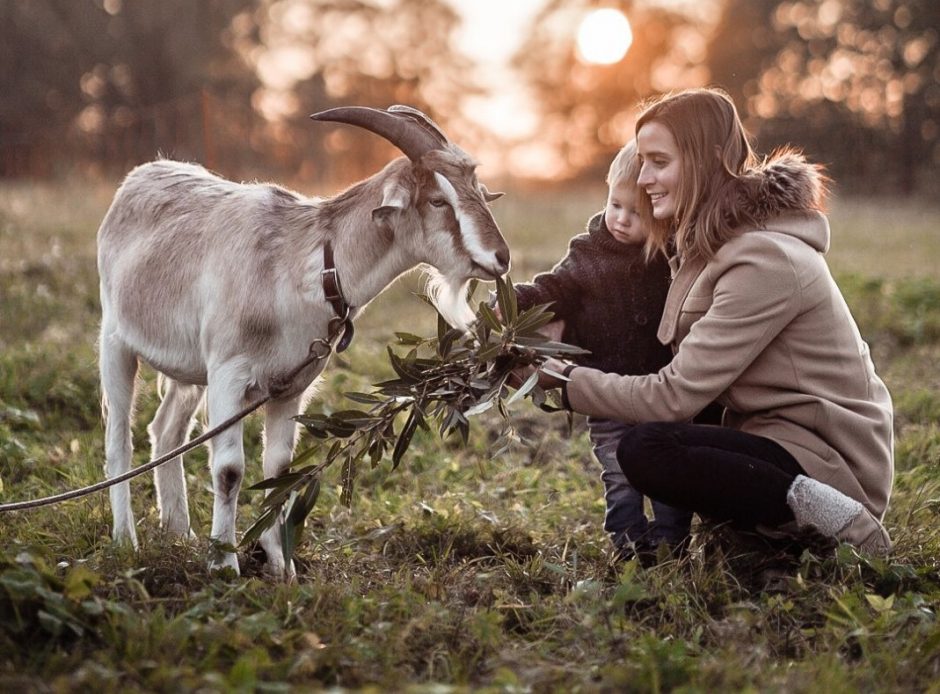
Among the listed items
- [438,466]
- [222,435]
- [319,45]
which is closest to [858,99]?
[319,45]

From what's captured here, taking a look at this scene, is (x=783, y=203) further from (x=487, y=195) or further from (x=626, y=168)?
(x=487, y=195)

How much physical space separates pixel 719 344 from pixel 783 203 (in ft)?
1.73

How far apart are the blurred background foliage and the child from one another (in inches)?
408

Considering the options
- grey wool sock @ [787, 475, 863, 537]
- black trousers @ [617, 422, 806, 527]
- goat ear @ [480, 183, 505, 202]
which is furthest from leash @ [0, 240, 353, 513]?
grey wool sock @ [787, 475, 863, 537]

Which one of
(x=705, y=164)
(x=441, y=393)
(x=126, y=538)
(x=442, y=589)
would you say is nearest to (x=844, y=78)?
(x=705, y=164)

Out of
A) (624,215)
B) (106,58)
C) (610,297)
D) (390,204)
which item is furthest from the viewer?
(106,58)

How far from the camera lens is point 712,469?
3365 mm

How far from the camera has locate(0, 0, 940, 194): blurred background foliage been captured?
57.5 feet

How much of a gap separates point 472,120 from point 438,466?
72.9 ft

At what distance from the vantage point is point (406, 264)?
→ 3.67 m

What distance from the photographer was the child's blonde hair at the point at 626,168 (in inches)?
147

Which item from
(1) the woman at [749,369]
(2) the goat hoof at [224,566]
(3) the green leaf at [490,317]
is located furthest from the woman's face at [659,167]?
(2) the goat hoof at [224,566]

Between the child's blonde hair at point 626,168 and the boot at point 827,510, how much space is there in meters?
1.19

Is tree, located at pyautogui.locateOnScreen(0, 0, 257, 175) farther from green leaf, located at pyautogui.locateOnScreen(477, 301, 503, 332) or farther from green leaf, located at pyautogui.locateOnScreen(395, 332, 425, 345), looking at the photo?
green leaf, located at pyautogui.locateOnScreen(477, 301, 503, 332)
